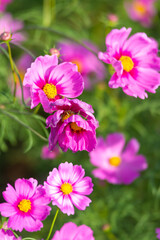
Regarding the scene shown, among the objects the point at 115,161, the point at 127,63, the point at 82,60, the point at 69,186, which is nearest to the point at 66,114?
the point at 69,186

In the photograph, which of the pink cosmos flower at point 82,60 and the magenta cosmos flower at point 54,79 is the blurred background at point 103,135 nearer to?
the pink cosmos flower at point 82,60

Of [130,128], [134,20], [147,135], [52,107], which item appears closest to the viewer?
[52,107]

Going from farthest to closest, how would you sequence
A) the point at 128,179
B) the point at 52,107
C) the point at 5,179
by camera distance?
1. the point at 5,179
2. the point at 128,179
3. the point at 52,107

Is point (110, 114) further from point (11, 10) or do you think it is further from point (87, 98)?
point (11, 10)

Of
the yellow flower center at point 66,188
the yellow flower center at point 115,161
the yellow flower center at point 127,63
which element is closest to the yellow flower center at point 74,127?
the yellow flower center at point 66,188

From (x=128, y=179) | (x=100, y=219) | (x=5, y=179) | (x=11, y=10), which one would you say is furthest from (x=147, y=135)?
(x=11, y=10)

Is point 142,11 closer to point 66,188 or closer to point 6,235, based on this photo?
point 66,188
